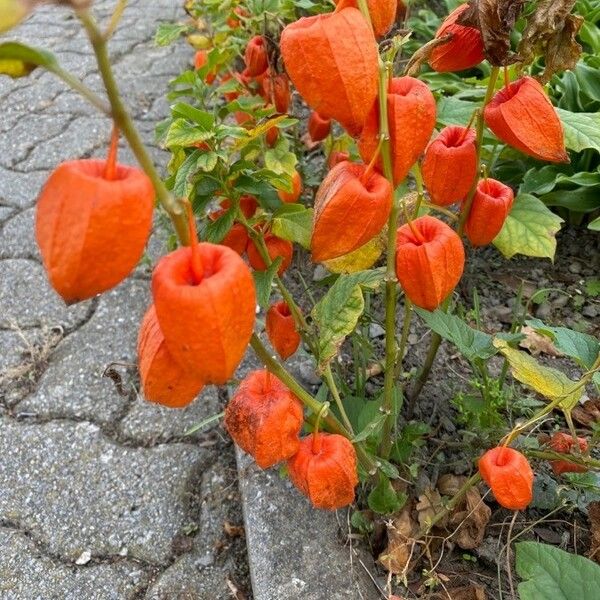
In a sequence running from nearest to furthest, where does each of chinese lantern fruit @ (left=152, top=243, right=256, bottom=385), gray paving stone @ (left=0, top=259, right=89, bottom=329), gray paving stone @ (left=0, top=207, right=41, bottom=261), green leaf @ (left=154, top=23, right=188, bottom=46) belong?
chinese lantern fruit @ (left=152, top=243, right=256, bottom=385) → green leaf @ (left=154, top=23, right=188, bottom=46) → gray paving stone @ (left=0, top=259, right=89, bottom=329) → gray paving stone @ (left=0, top=207, right=41, bottom=261)

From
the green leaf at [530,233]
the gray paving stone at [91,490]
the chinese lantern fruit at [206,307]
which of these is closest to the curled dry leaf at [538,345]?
the green leaf at [530,233]

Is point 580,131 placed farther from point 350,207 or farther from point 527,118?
point 350,207

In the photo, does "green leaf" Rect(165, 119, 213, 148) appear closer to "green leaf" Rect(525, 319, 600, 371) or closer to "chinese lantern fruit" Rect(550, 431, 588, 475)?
"green leaf" Rect(525, 319, 600, 371)

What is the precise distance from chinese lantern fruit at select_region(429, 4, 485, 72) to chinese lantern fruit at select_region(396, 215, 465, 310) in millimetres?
196

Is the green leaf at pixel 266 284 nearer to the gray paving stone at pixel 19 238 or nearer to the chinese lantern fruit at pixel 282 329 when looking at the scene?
the chinese lantern fruit at pixel 282 329

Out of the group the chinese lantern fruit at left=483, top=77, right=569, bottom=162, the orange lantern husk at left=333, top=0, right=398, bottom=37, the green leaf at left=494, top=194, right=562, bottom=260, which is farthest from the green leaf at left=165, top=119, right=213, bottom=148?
the green leaf at left=494, top=194, right=562, bottom=260

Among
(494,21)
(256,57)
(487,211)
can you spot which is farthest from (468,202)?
(256,57)

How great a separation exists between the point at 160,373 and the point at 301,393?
0.25 m

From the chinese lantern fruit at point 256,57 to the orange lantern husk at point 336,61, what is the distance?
87cm

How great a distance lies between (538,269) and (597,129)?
23.1 inches

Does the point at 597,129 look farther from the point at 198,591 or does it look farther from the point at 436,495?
the point at 198,591

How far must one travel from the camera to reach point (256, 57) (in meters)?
1.55

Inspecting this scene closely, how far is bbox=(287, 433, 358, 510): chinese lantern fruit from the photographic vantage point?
0.89m

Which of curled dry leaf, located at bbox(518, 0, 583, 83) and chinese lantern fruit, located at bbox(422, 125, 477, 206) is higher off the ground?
curled dry leaf, located at bbox(518, 0, 583, 83)
